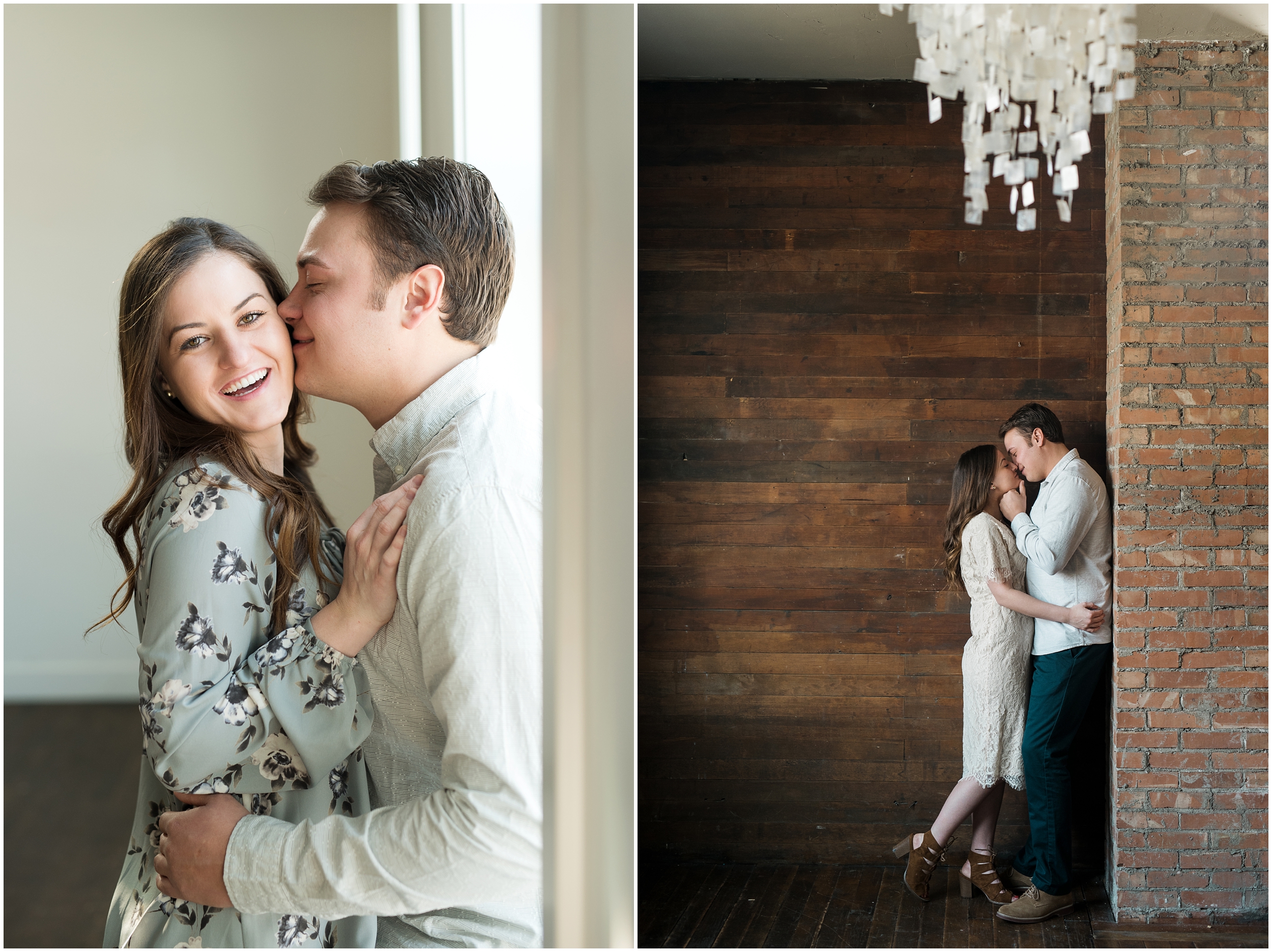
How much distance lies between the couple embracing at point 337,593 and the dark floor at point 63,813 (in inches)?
21.6

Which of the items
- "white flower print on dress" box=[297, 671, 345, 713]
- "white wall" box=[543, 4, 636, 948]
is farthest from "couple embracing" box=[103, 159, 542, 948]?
"white wall" box=[543, 4, 636, 948]

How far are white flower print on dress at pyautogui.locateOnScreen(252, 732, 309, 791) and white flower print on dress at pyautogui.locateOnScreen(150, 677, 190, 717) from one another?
116mm

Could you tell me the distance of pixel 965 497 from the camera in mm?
3273

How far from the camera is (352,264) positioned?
4.02 feet

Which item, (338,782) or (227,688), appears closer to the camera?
(227,688)

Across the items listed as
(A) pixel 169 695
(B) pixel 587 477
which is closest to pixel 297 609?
(A) pixel 169 695

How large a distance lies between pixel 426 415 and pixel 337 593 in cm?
27

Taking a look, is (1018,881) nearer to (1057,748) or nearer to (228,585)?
(1057,748)

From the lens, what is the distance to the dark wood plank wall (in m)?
3.35

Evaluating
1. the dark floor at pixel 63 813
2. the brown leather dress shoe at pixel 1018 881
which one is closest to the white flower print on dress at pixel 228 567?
the dark floor at pixel 63 813

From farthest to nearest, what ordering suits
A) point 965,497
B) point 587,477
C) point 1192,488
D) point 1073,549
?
point 965,497 < point 1073,549 < point 1192,488 < point 587,477

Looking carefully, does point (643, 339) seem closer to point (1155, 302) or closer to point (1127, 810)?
point (1155, 302)

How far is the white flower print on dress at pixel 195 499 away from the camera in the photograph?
1.12 meters

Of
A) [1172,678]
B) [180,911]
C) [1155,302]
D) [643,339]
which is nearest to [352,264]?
[180,911]
